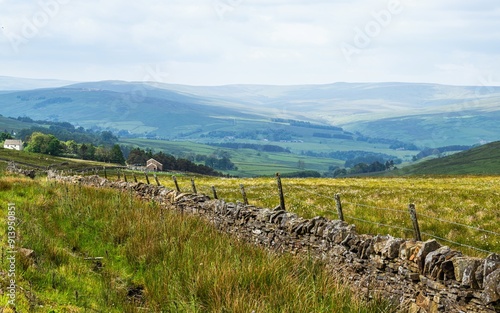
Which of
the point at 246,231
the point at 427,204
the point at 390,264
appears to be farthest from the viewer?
the point at 427,204

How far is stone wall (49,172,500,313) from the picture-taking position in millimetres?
8469

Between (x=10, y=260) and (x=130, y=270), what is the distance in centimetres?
282

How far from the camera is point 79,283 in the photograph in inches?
396

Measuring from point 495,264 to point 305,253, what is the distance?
5.73 meters

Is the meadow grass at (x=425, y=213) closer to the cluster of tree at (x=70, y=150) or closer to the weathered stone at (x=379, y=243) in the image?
the weathered stone at (x=379, y=243)

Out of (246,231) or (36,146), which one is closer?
(246,231)

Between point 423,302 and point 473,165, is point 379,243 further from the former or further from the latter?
point 473,165

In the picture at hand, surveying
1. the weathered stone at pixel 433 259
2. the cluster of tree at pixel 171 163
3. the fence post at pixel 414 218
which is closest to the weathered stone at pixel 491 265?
the weathered stone at pixel 433 259

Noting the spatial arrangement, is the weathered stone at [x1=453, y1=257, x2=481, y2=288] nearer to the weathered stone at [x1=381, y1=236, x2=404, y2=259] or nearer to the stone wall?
the stone wall

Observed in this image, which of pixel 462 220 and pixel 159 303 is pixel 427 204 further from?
pixel 159 303

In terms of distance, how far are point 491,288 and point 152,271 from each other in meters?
6.88

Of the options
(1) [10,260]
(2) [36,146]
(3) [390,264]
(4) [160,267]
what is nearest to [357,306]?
(3) [390,264]

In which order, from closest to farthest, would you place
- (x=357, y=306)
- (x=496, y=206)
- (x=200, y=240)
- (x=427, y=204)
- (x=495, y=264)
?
(x=495, y=264) < (x=357, y=306) < (x=200, y=240) < (x=496, y=206) < (x=427, y=204)

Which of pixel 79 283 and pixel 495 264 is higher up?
pixel 495 264
